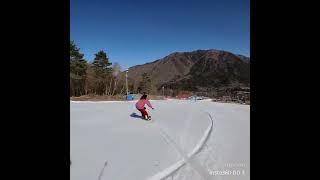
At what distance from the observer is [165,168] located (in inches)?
157
